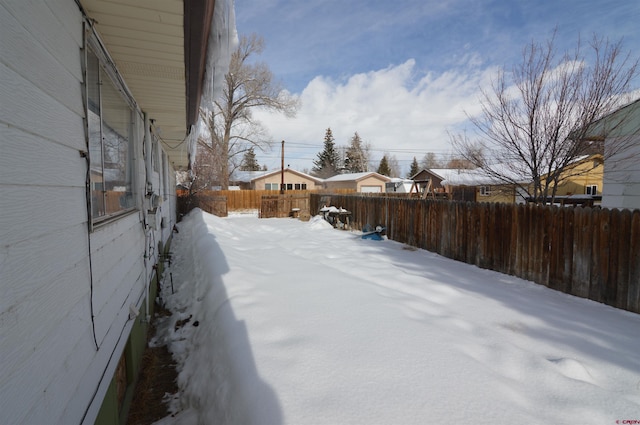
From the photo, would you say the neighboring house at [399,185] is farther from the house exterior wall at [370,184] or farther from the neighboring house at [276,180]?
the neighboring house at [276,180]

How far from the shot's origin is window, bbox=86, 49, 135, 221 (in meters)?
2.18

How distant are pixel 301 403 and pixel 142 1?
258cm

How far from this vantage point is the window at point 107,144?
2178 mm

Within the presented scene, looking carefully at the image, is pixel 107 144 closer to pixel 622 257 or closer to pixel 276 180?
pixel 622 257

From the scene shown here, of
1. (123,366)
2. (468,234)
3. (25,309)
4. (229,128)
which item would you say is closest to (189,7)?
(25,309)

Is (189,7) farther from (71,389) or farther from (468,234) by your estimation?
(468,234)

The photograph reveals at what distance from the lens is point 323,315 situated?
3.01m

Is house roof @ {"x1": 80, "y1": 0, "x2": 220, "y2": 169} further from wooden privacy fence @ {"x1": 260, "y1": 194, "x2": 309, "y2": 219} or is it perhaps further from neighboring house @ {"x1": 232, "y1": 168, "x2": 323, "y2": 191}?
neighboring house @ {"x1": 232, "y1": 168, "x2": 323, "y2": 191}

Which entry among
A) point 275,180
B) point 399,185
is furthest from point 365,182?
point 275,180

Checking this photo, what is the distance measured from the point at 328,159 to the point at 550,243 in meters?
55.4

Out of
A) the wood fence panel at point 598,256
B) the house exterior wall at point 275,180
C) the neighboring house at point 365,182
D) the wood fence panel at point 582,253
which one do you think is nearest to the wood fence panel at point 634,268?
the wood fence panel at point 598,256

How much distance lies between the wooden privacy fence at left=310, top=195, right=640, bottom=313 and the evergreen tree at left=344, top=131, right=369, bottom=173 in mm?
51256

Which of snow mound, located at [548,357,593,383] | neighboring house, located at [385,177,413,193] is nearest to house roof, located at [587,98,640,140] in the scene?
snow mound, located at [548,357,593,383]

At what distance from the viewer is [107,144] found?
268 centimetres
